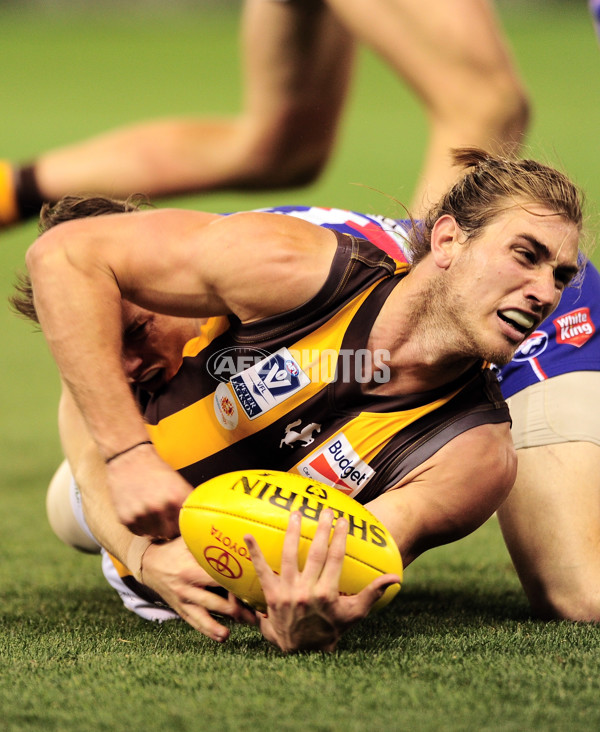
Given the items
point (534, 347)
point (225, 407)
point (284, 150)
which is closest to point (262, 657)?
point (225, 407)

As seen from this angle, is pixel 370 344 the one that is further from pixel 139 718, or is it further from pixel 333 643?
pixel 139 718

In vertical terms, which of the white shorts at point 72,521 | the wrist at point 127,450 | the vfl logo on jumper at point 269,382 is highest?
the vfl logo on jumper at point 269,382

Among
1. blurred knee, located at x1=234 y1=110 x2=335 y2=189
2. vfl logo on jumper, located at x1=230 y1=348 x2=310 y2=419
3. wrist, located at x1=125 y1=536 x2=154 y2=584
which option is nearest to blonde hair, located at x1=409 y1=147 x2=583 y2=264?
vfl logo on jumper, located at x1=230 y1=348 x2=310 y2=419

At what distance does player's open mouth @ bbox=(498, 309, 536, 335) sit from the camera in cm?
293

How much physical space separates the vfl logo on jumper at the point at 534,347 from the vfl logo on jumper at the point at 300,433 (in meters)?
1.06

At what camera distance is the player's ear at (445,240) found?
306 centimetres

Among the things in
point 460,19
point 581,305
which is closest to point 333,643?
point 581,305

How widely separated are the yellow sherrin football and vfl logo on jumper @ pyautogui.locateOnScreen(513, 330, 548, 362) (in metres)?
1.34

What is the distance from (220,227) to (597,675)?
4.95 feet

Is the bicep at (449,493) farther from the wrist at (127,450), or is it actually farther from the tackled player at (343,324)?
the wrist at (127,450)

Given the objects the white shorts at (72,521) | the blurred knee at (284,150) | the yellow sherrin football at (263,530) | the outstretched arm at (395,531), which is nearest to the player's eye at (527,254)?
the outstretched arm at (395,531)

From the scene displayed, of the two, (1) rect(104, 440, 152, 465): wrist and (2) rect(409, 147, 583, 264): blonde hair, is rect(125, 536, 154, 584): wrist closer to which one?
(1) rect(104, 440, 152, 465): wrist

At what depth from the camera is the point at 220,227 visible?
299cm

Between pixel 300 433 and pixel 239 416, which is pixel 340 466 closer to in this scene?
pixel 300 433
